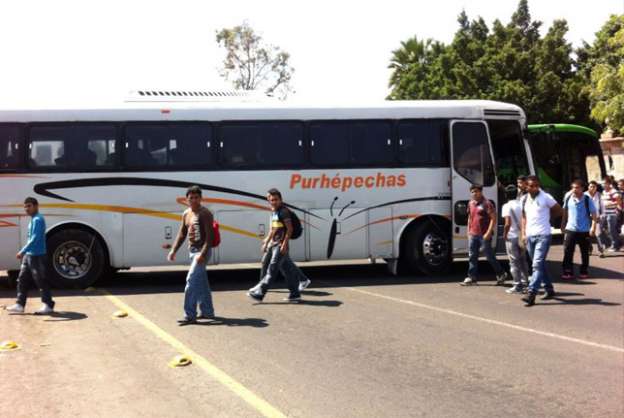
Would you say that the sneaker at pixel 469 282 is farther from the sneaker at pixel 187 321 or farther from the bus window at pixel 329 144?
the sneaker at pixel 187 321

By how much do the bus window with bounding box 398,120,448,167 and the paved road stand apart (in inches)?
113

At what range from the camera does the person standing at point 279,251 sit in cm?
1049

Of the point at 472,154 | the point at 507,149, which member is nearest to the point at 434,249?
the point at 472,154

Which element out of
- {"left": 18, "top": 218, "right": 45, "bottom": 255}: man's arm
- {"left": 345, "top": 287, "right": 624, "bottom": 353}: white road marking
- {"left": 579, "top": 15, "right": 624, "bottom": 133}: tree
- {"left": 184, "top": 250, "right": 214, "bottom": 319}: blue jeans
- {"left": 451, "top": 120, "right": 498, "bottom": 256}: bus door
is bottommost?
{"left": 345, "top": 287, "right": 624, "bottom": 353}: white road marking

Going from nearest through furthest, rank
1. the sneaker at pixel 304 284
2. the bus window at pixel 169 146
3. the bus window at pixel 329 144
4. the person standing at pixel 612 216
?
the sneaker at pixel 304 284 → the bus window at pixel 169 146 → the bus window at pixel 329 144 → the person standing at pixel 612 216

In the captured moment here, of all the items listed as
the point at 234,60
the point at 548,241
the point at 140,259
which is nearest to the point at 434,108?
the point at 548,241

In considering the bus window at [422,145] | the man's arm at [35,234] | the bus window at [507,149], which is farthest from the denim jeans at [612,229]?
the man's arm at [35,234]

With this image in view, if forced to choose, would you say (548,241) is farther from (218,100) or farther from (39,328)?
(39,328)

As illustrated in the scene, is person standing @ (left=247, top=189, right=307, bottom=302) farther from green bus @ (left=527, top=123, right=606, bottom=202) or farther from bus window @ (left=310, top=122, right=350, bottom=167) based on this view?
green bus @ (left=527, top=123, right=606, bottom=202)

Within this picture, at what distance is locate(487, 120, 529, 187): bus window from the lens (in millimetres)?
13571

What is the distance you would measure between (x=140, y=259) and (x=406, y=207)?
5.07m

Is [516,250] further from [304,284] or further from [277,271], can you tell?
[277,271]

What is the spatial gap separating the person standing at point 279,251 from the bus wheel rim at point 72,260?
347 cm

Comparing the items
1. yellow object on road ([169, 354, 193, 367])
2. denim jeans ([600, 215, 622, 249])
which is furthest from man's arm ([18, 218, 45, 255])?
denim jeans ([600, 215, 622, 249])
